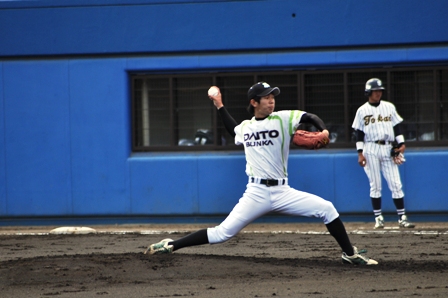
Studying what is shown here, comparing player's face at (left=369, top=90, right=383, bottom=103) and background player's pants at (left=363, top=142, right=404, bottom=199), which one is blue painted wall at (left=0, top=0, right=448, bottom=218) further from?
player's face at (left=369, top=90, right=383, bottom=103)

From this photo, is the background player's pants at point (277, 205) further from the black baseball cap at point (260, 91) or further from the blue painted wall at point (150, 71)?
the blue painted wall at point (150, 71)

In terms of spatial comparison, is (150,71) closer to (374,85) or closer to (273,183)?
(374,85)

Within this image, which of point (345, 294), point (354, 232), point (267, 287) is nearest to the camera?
point (345, 294)

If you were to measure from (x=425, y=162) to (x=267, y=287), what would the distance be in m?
7.39

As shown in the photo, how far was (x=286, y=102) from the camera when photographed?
14789mm

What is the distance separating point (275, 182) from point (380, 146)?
481 centimetres

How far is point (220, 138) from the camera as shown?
15.0 m

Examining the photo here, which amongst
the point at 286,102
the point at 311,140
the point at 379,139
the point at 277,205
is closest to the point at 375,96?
the point at 379,139

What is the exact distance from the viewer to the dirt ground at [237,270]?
292 inches

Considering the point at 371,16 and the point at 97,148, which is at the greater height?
the point at 371,16

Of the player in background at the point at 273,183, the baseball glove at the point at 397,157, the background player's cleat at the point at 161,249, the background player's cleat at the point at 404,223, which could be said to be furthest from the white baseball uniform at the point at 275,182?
the background player's cleat at the point at 404,223

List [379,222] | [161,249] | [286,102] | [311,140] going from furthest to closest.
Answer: [286,102] < [379,222] < [161,249] < [311,140]

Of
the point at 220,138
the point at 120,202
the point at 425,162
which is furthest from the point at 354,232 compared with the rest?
the point at 120,202

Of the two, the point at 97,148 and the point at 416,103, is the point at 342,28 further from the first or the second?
the point at 97,148
